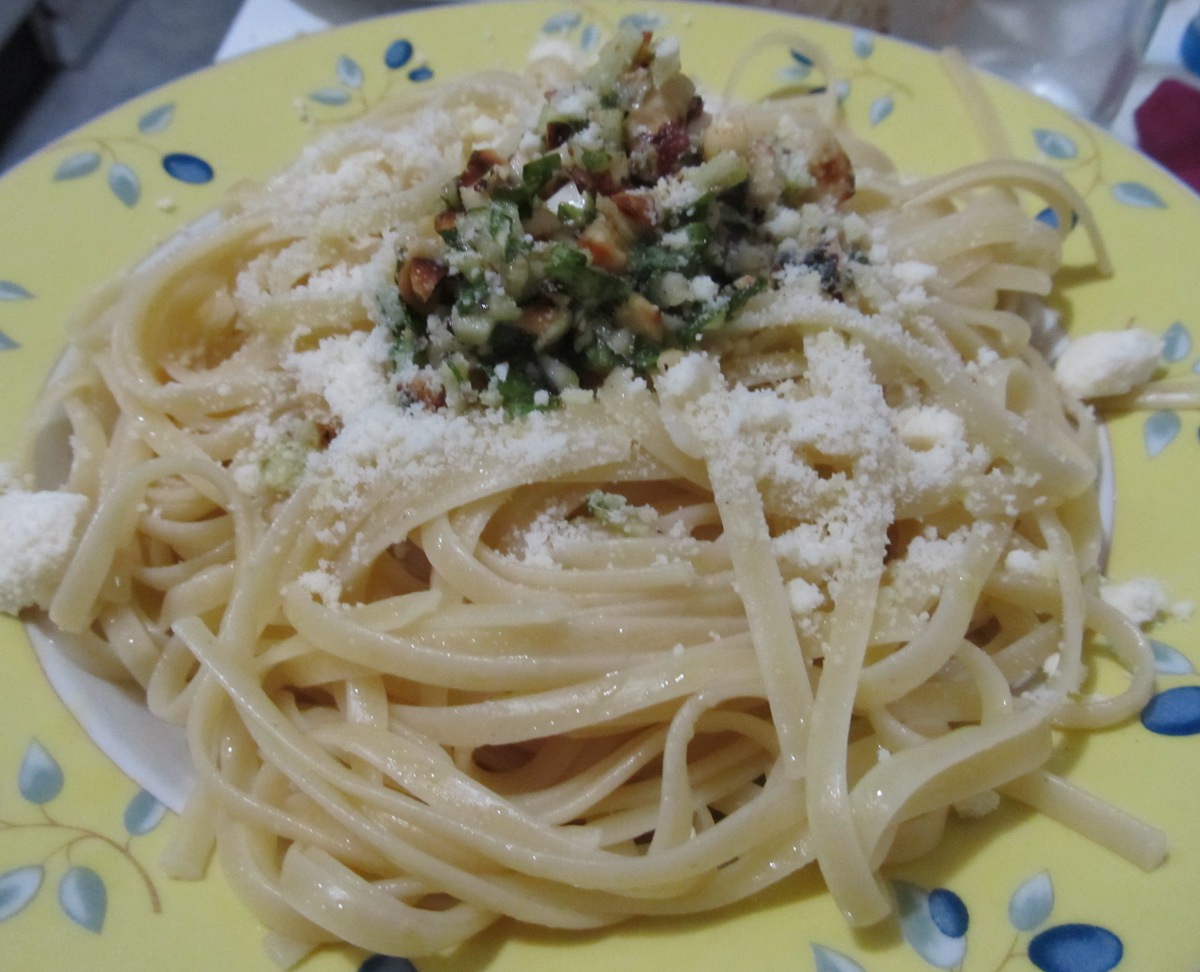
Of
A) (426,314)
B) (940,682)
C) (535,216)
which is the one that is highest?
(535,216)

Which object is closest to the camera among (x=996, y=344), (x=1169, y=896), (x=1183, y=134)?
(x=1169, y=896)

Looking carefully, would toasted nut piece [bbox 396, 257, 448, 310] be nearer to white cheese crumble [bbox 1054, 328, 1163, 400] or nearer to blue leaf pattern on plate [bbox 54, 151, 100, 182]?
blue leaf pattern on plate [bbox 54, 151, 100, 182]

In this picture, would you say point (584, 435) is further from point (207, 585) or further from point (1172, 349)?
point (1172, 349)

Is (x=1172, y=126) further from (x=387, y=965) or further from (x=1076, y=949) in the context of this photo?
(x=387, y=965)

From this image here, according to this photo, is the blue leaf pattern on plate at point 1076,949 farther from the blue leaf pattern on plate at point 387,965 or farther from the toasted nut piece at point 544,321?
the toasted nut piece at point 544,321

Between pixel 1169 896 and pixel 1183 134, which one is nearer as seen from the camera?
pixel 1169 896

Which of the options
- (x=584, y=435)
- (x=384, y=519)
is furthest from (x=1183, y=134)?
(x=384, y=519)
